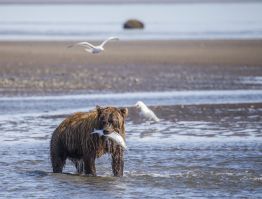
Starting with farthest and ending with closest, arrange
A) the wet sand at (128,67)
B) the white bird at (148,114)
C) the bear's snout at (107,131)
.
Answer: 1. the wet sand at (128,67)
2. the white bird at (148,114)
3. the bear's snout at (107,131)

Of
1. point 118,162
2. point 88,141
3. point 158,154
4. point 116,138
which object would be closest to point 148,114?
point 158,154

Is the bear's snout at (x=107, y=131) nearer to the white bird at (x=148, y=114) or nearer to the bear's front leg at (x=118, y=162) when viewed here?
the bear's front leg at (x=118, y=162)

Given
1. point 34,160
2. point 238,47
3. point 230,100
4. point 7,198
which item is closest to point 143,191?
point 7,198

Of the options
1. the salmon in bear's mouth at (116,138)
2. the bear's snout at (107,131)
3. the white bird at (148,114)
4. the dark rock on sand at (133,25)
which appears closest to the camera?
the salmon in bear's mouth at (116,138)

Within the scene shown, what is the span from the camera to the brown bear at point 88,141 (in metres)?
12.0

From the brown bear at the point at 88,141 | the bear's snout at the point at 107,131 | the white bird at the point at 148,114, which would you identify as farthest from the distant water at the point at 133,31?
the bear's snout at the point at 107,131

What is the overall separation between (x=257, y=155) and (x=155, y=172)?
2177 mm

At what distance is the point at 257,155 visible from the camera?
1470 centimetres

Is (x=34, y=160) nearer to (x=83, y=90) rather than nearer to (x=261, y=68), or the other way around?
(x=83, y=90)

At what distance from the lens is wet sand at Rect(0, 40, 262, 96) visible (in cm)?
2541

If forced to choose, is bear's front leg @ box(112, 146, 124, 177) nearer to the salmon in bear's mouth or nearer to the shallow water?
the shallow water

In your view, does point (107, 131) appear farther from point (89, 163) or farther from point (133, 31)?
point (133, 31)

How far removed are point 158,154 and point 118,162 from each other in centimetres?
267

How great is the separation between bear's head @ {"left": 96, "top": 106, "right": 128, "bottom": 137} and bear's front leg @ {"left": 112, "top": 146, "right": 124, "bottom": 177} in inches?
11.2
